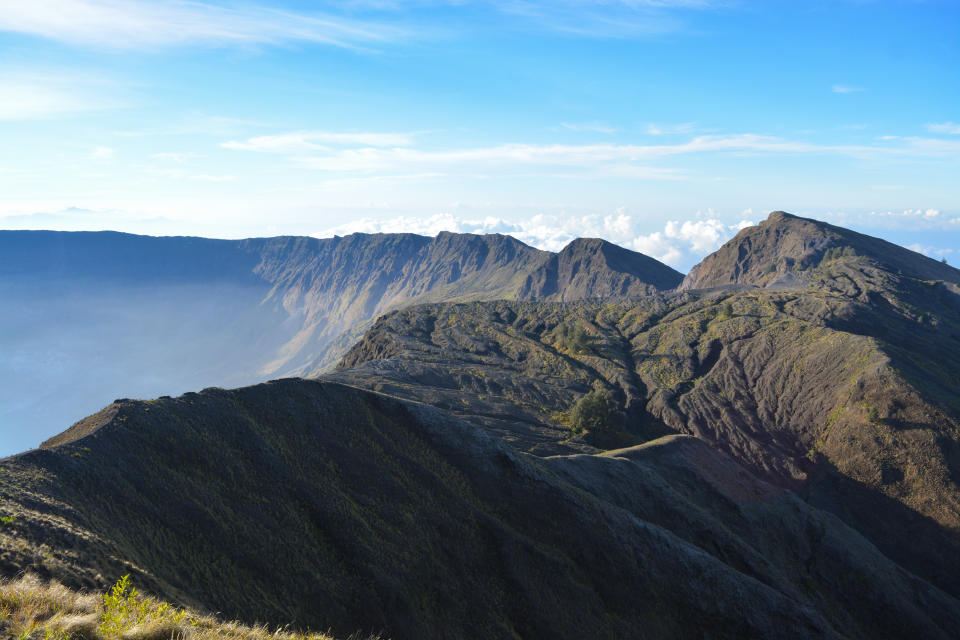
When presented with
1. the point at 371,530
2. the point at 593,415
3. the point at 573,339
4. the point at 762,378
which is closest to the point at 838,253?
A: the point at 762,378

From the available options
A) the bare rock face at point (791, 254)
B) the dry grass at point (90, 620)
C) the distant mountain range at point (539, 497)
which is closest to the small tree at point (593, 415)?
the distant mountain range at point (539, 497)

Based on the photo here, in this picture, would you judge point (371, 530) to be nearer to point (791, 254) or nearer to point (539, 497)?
point (539, 497)

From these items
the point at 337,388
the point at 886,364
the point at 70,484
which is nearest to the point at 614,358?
the point at 886,364

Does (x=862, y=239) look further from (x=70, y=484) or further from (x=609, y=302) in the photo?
(x=70, y=484)

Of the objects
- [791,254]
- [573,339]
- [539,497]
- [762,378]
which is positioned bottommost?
[762,378]

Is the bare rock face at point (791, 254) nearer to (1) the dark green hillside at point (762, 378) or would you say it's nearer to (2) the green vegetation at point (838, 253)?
(2) the green vegetation at point (838, 253)

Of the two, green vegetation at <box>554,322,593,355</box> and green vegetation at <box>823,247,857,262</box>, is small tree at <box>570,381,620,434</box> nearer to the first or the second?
green vegetation at <box>554,322,593,355</box>
